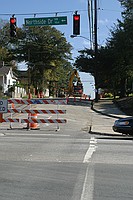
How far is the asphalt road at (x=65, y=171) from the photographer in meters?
7.15

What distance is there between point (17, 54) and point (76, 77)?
21628 millimetres

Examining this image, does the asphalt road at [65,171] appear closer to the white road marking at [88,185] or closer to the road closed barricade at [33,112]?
the white road marking at [88,185]

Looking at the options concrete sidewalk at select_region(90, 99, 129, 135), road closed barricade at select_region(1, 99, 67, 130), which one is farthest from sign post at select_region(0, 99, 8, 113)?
concrete sidewalk at select_region(90, 99, 129, 135)

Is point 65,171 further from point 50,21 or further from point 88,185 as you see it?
point 50,21

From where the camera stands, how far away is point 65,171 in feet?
30.3

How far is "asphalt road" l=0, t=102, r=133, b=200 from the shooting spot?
282 inches

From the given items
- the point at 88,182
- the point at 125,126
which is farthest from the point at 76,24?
the point at 88,182

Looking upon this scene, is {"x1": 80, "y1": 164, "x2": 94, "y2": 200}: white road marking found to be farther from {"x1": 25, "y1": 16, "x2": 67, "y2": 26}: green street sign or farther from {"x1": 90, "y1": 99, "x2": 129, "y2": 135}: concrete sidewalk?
{"x1": 25, "y1": 16, "x2": 67, "y2": 26}: green street sign

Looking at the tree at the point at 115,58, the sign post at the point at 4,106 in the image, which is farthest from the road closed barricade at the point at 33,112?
the tree at the point at 115,58

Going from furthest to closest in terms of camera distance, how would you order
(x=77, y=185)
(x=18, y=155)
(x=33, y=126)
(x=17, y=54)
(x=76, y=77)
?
(x=17, y=54) → (x=76, y=77) → (x=33, y=126) → (x=18, y=155) → (x=77, y=185)

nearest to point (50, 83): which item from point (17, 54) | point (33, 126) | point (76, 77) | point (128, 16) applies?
point (17, 54)

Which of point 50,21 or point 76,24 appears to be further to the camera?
point 50,21

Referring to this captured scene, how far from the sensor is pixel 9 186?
7.71m

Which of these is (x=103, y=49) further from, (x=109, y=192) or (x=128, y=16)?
(x=109, y=192)
